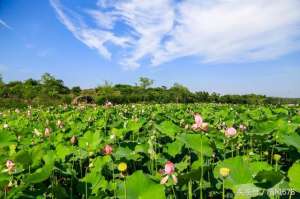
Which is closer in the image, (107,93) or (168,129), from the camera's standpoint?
(168,129)

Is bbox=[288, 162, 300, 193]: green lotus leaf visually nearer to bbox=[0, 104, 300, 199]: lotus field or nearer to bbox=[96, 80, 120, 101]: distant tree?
bbox=[0, 104, 300, 199]: lotus field

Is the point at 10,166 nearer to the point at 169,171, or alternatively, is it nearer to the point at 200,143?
the point at 169,171

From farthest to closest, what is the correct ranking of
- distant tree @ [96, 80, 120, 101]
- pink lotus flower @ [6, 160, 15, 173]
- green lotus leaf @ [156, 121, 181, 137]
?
distant tree @ [96, 80, 120, 101]
green lotus leaf @ [156, 121, 181, 137]
pink lotus flower @ [6, 160, 15, 173]

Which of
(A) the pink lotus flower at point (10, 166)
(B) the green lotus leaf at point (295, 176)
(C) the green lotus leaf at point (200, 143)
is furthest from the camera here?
(C) the green lotus leaf at point (200, 143)

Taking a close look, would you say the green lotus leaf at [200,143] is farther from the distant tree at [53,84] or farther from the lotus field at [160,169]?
the distant tree at [53,84]

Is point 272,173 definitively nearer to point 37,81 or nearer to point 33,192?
point 33,192

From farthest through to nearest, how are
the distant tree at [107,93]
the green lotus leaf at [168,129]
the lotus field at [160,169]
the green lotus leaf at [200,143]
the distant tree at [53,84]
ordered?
the distant tree at [53,84] → the distant tree at [107,93] → the green lotus leaf at [168,129] → the green lotus leaf at [200,143] → the lotus field at [160,169]

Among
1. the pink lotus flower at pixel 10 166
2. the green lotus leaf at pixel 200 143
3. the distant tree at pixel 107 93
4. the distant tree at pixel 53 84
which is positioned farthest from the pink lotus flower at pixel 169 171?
the distant tree at pixel 53 84

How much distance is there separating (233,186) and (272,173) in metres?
0.27

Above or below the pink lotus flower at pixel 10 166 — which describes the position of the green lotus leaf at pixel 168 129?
above

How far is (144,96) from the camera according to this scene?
26047mm

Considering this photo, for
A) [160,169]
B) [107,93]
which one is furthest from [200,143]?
[107,93]

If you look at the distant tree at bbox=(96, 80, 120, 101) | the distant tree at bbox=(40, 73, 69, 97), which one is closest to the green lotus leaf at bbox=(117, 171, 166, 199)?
the distant tree at bbox=(96, 80, 120, 101)

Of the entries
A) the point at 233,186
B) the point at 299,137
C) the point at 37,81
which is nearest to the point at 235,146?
the point at 299,137
